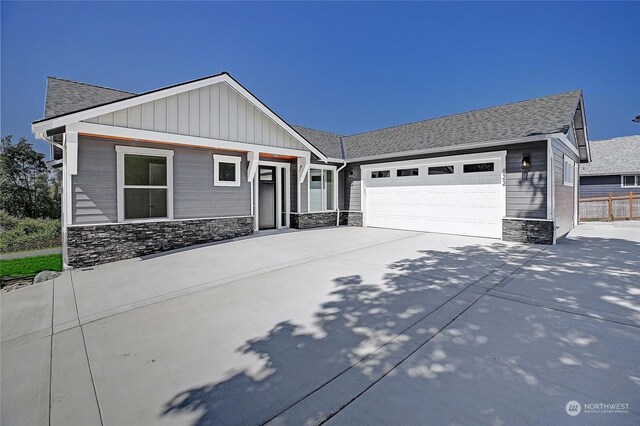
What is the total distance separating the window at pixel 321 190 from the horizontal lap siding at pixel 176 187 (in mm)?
3145

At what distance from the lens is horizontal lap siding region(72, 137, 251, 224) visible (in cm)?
668

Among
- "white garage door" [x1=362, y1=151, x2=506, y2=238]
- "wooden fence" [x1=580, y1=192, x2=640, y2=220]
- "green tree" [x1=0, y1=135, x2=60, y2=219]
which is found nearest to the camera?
"white garage door" [x1=362, y1=151, x2=506, y2=238]

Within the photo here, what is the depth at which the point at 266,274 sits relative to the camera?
5.60 meters

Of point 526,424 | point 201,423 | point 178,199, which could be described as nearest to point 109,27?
point 178,199

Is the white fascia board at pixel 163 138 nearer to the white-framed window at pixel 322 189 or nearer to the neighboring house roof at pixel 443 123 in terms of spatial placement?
the neighboring house roof at pixel 443 123

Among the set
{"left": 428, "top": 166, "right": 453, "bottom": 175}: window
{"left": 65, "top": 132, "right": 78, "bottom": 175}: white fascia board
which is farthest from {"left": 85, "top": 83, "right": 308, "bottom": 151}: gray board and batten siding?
{"left": 428, "top": 166, "right": 453, "bottom": 175}: window

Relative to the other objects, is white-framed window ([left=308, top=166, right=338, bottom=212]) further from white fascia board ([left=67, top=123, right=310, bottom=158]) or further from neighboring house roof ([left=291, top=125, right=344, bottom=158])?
white fascia board ([left=67, top=123, right=310, bottom=158])

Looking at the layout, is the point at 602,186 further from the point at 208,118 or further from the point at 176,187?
the point at 176,187

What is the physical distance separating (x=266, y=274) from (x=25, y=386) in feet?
11.4

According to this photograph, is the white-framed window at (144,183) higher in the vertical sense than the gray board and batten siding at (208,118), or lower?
lower

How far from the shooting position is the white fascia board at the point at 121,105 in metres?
5.90

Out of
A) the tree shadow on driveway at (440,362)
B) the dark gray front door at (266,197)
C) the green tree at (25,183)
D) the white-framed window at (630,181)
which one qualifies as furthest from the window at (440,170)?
the white-framed window at (630,181)

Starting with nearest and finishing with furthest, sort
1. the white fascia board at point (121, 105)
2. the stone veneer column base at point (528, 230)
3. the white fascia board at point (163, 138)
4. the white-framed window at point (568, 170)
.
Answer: the white fascia board at point (121, 105)
the white fascia board at point (163, 138)
the stone veneer column base at point (528, 230)
the white-framed window at point (568, 170)

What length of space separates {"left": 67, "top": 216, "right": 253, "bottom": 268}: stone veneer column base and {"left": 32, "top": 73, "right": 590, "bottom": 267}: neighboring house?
0.03m
